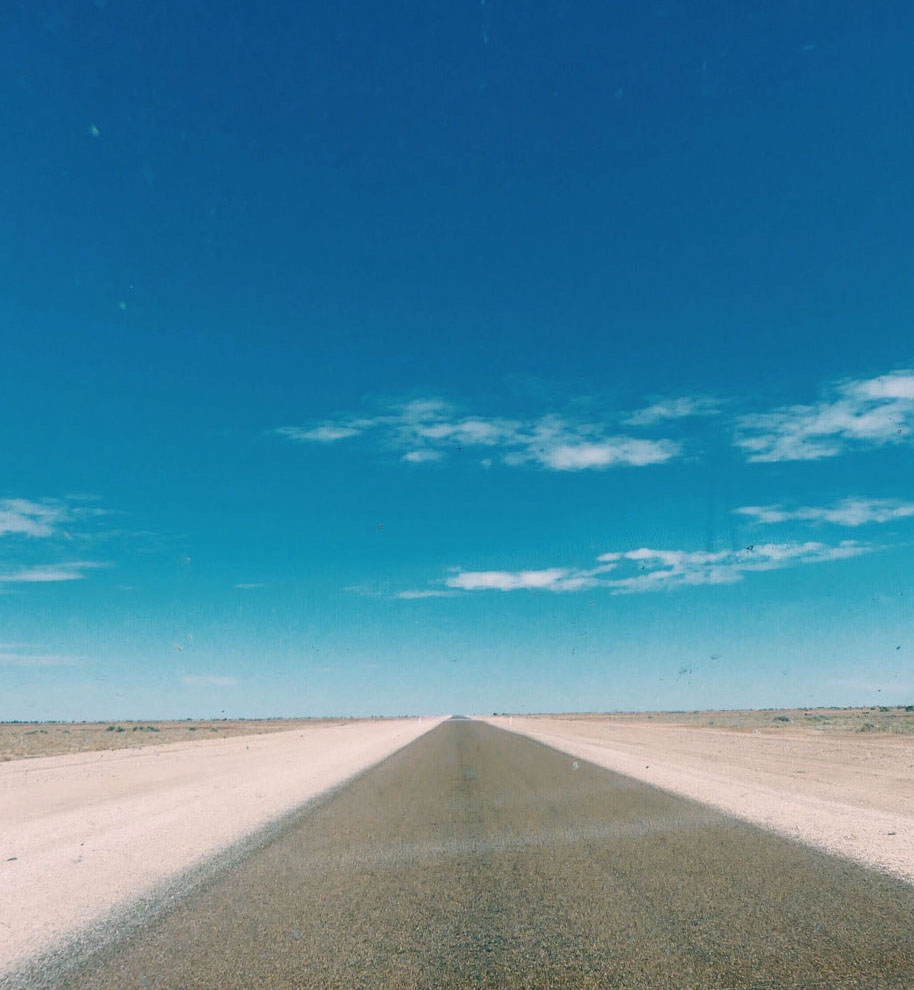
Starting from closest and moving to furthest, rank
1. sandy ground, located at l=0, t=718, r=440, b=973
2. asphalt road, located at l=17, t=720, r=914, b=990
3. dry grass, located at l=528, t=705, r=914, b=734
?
asphalt road, located at l=17, t=720, r=914, b=990
sandy ground, located at l=0, t=718, r=440, b=973
dry grass, located at l=528, t=705, r=914, b=734

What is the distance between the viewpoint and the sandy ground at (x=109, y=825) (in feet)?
24.2

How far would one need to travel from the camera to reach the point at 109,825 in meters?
12.9

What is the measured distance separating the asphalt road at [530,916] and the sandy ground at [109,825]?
1.01 metres

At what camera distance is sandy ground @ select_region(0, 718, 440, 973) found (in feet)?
24.2

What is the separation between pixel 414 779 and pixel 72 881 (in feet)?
40.0

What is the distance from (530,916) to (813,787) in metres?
13.4

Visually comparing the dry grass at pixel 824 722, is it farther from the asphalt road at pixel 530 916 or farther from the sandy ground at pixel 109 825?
the asphalt road at pixel 530 916

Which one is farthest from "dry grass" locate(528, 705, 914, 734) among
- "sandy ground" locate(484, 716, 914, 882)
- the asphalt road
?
the asphalt road

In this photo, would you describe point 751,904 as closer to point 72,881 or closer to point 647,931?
point 647,931

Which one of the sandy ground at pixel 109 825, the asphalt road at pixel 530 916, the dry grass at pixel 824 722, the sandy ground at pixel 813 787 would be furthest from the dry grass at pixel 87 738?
the dry grass at pixel 824 722

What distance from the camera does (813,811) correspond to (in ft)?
42.3

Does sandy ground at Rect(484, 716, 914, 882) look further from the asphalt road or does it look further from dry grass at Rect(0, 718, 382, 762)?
dry grass at Rect(0, 718, 382, 762)

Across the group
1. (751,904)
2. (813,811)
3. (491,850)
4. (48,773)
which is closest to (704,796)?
(813,811)

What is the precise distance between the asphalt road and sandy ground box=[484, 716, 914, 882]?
0.91 m
